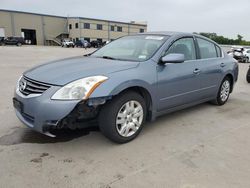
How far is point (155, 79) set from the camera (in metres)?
3.45

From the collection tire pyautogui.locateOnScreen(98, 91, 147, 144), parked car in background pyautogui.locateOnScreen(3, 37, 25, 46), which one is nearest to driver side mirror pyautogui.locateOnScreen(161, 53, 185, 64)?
tire pyautogui.locateOnScreen(98, 91, 147, 144)

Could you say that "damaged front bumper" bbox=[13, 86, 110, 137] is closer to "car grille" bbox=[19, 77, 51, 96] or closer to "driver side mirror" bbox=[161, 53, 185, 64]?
"car grille" bbox=[19, 77, 51, 96]

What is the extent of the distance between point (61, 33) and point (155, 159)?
6048 centimetres

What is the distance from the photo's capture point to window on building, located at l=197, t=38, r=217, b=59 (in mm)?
4517

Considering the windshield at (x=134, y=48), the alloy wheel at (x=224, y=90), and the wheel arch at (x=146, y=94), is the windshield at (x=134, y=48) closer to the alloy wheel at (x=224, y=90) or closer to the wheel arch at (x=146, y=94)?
the wheel arch at (x=146, y=94)

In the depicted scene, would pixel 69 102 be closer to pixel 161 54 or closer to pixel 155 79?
pixel 155 79

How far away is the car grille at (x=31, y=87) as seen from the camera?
2855 mm

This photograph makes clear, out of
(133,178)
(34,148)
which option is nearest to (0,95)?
(34,148)

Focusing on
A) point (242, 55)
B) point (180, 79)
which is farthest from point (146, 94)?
point (242, 55)

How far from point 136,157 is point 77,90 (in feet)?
3.48

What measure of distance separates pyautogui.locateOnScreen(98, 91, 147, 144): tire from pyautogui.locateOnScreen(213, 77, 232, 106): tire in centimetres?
240

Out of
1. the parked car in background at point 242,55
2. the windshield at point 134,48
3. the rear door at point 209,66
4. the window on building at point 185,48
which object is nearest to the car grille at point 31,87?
the windshield at point 134,48

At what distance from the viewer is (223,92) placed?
5.23 meters

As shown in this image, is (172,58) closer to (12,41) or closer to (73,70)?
(73,70)
